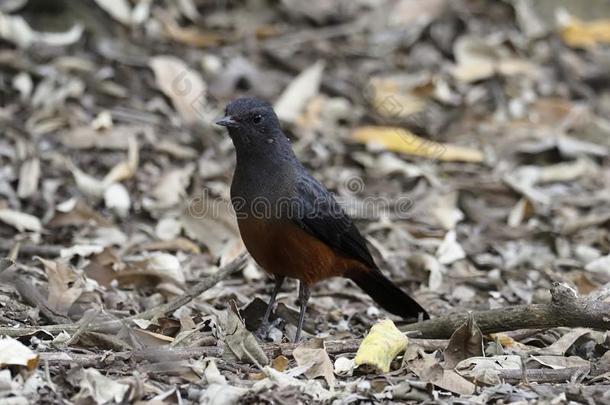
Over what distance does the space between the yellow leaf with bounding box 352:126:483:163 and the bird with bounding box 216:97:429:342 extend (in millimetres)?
2656

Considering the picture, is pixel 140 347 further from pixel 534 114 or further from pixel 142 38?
pixel 534 114

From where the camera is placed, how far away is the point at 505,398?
4.21m

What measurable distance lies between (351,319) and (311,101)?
336cm

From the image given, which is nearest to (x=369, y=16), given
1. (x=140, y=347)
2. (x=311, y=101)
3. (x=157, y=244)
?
(x=311, y=101)

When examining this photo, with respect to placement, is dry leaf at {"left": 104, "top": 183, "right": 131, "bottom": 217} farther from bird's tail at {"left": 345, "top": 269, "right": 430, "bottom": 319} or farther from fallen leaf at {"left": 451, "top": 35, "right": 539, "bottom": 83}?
fallen leaf at {"left": 451, "top": 35, "right": 539, "bottom": 83}

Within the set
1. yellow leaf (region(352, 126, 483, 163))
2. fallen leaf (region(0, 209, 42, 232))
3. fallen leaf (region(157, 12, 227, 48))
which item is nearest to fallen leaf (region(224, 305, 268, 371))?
fallen leaf (region(0, 209, 42, 232))

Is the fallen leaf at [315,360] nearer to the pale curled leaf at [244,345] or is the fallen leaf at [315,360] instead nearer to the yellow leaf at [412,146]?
the pale curled leaf at [244,345]

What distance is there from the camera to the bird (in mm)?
5527

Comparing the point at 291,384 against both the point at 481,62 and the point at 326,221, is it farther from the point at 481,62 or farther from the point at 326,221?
the point at 481,62

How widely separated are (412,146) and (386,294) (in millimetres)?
2821

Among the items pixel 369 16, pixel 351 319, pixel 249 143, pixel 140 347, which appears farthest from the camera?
pixel 369 16

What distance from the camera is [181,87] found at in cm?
848

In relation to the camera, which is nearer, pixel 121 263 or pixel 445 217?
pixel 121 263

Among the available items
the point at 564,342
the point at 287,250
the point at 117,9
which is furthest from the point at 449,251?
the point at 117,9
